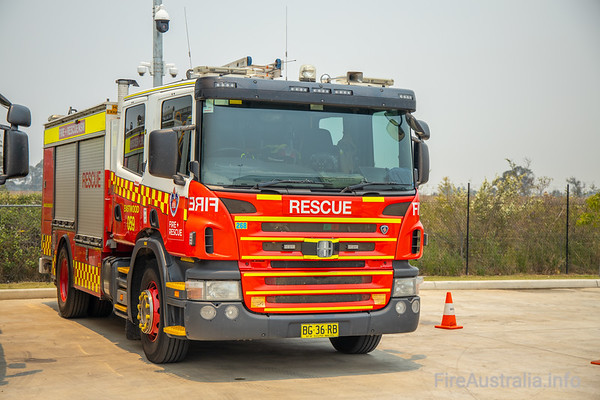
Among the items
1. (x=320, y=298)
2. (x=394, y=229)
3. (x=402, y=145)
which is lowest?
(x=320, y=298)

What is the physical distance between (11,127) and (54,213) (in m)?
5.80

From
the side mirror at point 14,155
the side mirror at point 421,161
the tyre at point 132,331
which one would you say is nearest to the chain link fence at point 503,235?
the tyre at point 132,331

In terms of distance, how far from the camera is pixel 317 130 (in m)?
8.64

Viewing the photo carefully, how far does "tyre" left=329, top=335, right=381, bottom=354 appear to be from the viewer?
378 inches

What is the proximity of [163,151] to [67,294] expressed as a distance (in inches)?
213

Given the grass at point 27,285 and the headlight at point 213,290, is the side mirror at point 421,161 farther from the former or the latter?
the grass at point 27,285

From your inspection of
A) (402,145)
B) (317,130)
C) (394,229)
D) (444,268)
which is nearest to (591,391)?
(394,229)

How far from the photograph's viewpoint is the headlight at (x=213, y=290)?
7.96 meters

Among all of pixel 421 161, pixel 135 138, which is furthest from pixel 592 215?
pixel 135 138

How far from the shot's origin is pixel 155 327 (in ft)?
29.1

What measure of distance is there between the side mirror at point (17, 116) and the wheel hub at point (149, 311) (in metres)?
2.31

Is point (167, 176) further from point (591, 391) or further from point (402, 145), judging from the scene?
point (591, 391)

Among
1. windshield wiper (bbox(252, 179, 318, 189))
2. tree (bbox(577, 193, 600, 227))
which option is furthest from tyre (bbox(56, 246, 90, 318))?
tree (bbox(577, 193, 600, 227))

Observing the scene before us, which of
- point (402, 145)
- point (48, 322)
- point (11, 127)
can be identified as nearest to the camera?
point (11, 127)
